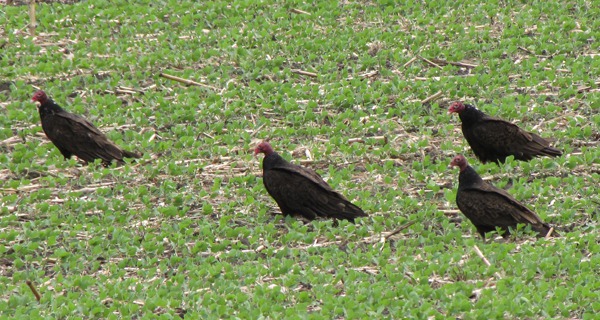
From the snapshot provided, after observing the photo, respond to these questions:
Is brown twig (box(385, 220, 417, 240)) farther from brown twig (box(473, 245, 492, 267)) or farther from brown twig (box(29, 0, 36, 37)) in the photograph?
brown twig (box(29, 0, 36, 37))

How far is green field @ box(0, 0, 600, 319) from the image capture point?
24.8 feet

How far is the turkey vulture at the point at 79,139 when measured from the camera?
10188 mm

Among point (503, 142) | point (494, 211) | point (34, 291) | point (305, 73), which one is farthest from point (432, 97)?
point (34, 291)

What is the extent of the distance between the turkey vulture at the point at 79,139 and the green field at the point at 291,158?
0.13 m

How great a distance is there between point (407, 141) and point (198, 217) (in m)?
2.43

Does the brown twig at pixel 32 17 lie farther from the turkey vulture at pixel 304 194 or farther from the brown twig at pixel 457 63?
the turkey vulture at pixel 304 194

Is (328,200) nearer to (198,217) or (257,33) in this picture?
(198,217)

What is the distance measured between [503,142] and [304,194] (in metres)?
2.09

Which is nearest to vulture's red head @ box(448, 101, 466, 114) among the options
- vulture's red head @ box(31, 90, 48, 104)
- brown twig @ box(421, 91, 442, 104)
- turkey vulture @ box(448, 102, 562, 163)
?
turkey vulture @ box(448, 102, 562, 163)

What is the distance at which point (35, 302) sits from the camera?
7441mm

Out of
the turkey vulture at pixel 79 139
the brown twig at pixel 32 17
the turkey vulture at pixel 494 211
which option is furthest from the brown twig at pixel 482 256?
the brown twig at pixel 32 17

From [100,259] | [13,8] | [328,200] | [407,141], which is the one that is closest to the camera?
[100,259]

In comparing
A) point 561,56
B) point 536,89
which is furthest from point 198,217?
point 561,56

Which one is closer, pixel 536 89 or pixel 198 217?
pixel 198 217
